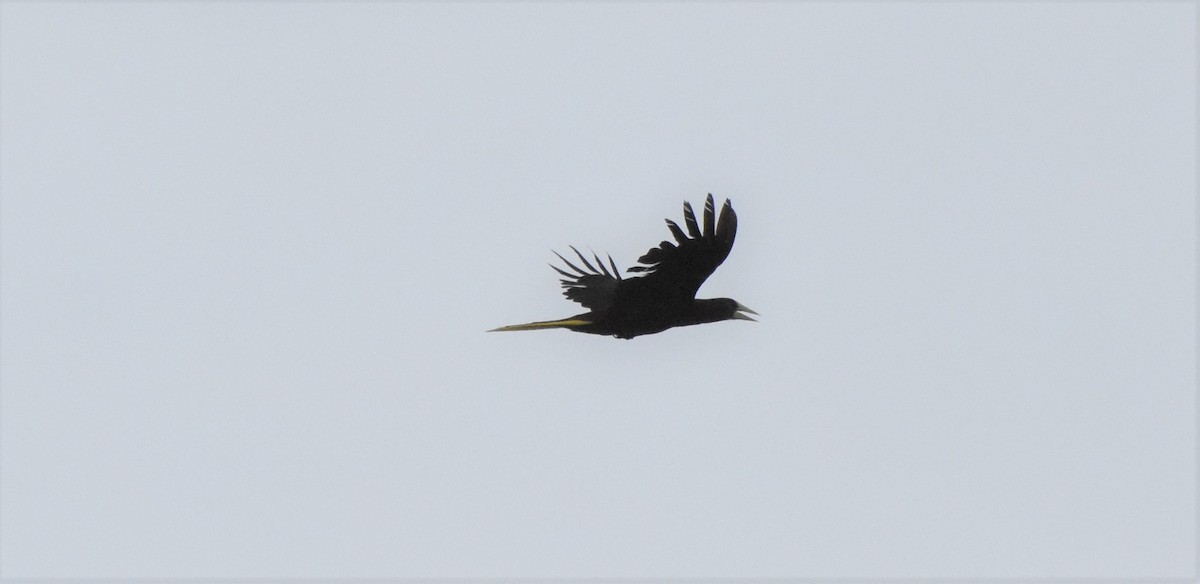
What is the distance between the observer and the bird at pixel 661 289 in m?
15.5

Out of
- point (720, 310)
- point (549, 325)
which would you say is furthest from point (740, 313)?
point (549, 325)

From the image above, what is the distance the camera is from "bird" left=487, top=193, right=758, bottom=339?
51.0ft

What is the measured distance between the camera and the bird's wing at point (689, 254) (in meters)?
15.4

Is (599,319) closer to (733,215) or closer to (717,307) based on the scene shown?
(717,307)

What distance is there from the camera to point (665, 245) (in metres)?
15.9

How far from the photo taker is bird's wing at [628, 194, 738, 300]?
1543cm

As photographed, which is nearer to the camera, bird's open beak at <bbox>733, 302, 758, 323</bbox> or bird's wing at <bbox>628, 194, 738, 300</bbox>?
bird's wing at <bbox>628, 194, 738, 300</bbox>

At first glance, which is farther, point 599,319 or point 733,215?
point 599,319

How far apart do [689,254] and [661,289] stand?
1.00 m

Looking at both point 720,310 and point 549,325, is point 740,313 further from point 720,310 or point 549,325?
point 549,325

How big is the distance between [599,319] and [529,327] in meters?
0.79

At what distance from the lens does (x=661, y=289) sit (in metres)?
16.8

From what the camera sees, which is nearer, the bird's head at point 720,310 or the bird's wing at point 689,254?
the bird's wing at point 689,254

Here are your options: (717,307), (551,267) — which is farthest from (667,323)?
(551,267)
